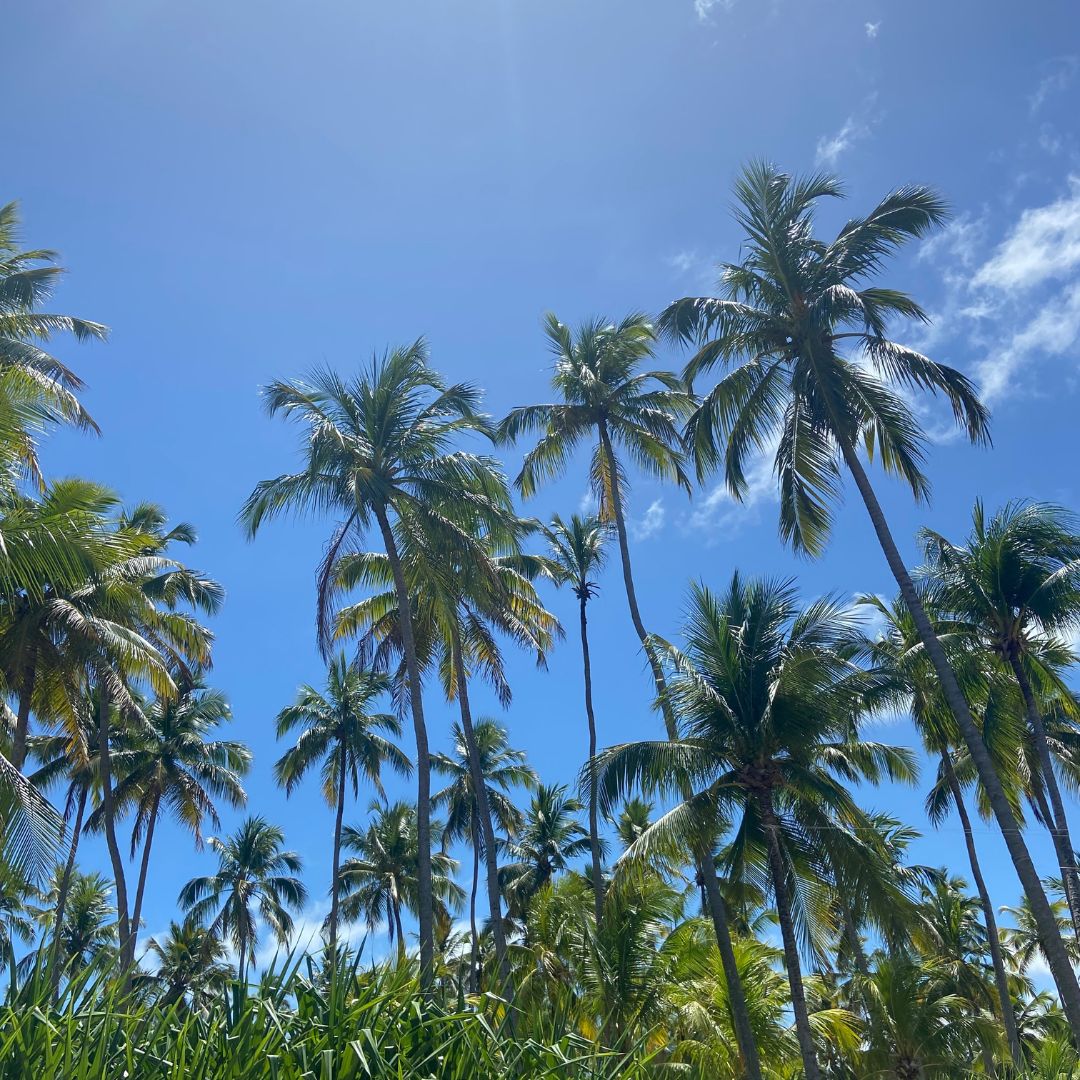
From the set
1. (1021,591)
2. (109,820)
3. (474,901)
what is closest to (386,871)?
(474,901)

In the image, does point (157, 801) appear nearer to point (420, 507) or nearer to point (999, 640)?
point (420, 507)

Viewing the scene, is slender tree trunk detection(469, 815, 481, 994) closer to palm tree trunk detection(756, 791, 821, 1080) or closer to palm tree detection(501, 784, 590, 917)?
palm tree detection(501, 784, 590, 917)

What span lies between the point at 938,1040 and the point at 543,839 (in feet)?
60.3

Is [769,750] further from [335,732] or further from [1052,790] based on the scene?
[335,732]

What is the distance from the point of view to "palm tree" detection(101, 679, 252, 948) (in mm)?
30141

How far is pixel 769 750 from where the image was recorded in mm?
16469

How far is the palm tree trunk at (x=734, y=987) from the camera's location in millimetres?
17609

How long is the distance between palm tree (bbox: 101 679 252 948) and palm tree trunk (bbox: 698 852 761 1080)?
56.4 ft

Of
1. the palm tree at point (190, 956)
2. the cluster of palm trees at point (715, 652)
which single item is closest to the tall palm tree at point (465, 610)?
the cluster of palm trees at point (715, 652)

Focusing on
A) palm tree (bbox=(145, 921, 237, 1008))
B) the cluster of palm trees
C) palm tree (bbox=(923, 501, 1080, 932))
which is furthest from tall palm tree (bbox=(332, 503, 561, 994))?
palm tree (bbox=(145, 921, 237, 1008))

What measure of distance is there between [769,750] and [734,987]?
5.28m

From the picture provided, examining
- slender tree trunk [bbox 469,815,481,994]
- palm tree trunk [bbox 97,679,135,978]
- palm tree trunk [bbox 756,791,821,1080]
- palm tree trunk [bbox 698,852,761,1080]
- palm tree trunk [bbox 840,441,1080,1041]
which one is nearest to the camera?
palm tree trunk [bbox 840,441,1080,1041]

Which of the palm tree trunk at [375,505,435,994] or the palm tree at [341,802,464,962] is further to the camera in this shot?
the palm tree at [341,802,464,962]

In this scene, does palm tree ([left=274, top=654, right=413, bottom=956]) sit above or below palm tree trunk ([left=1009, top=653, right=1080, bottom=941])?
above
